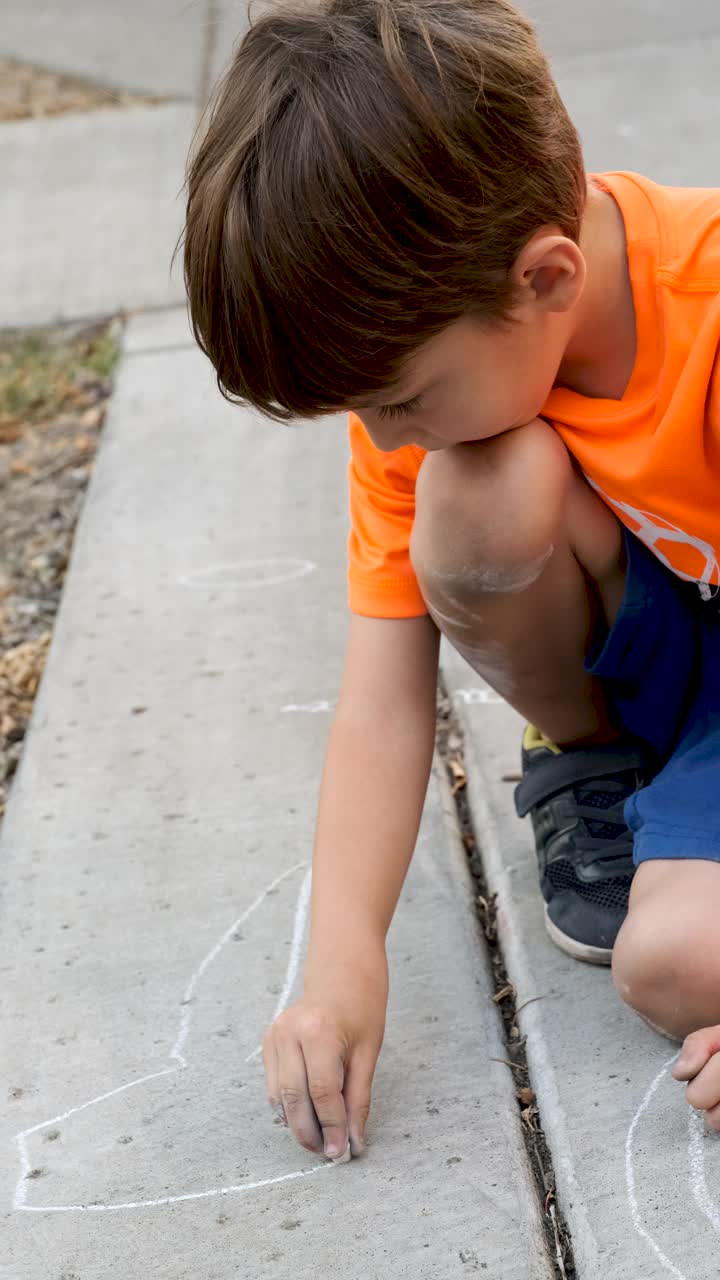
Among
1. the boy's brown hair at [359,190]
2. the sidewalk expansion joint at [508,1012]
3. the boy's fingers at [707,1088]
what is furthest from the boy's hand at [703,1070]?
the boy's brown hair at [359,190]

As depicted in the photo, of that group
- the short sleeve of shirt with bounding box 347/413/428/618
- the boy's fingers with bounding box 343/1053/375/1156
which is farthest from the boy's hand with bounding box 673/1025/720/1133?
the short sleeve of shirt with bounding box 347/413/428/618

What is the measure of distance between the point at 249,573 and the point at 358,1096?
1.19 m

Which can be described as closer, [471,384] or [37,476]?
[471,384]

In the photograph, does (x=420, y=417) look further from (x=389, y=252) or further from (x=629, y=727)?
(x=629, y=727)

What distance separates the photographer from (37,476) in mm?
2986

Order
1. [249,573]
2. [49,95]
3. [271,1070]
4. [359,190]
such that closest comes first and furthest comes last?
[359,190], [271,1070], [249,573], [49,95]

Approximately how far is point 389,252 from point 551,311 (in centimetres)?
21

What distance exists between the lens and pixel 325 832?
5.33 ft

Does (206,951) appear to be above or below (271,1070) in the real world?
below

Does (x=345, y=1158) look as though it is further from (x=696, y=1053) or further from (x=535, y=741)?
(x=535, y=741)

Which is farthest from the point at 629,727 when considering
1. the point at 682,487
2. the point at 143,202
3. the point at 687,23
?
the point at 687,23

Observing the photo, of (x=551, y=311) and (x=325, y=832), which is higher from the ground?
(x=551, y=311)

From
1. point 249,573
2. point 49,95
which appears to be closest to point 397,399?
point 249,573

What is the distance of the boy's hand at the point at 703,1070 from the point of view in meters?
1.39
